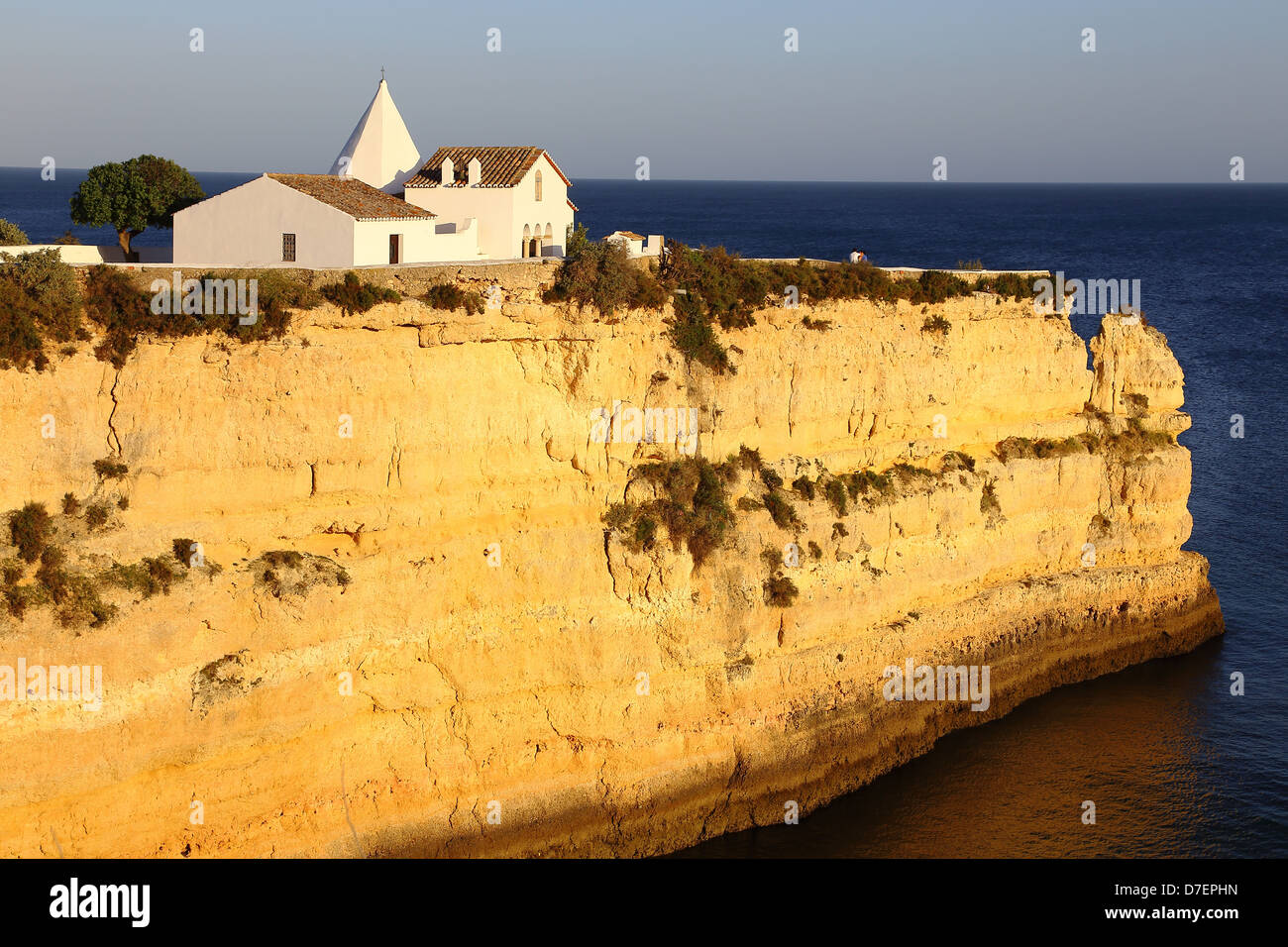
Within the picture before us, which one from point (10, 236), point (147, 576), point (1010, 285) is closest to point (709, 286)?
point (1010, 285)

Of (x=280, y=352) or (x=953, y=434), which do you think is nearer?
(x=280, y=352)

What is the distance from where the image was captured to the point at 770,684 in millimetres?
24766

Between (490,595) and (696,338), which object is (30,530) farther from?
(696,338)

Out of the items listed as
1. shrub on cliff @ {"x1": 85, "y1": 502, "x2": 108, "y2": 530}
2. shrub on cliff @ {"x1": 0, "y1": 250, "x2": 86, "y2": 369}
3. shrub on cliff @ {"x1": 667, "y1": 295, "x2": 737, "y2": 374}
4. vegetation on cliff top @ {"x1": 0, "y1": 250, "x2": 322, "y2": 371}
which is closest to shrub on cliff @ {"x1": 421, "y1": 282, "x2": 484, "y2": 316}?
A: vegetation on cliff top @ {"x1": 0, "y1": 250, "x2": 322, "y2": 371}

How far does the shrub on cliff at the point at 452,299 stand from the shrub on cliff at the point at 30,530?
700 centimetres

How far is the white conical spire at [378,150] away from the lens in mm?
30062

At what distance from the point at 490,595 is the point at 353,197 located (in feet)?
29.2

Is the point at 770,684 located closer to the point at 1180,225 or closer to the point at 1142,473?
the point at 1142,473

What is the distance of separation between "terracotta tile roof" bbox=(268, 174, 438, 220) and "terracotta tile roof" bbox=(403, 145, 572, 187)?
1448 mm

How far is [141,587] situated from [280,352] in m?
4.29

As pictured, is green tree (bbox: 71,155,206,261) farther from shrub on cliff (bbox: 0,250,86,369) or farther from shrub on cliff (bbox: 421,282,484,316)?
shrub on cliff (bbox: 421,282,484,316)
